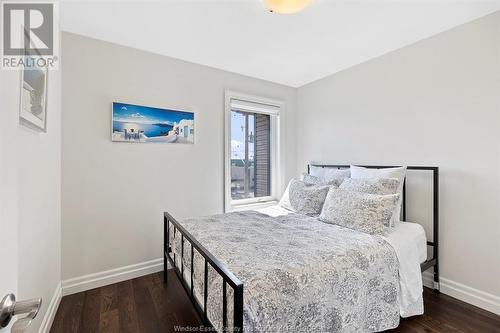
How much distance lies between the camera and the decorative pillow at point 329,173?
9.15 ft

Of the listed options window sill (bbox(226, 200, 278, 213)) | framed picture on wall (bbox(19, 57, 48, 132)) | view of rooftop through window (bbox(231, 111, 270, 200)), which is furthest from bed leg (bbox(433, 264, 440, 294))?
framed picture on wall (bbox(19, 57, 48, 132))

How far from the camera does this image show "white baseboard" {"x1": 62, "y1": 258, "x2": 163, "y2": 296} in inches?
88.9

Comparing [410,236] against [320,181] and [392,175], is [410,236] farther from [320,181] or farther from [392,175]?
[320,181]

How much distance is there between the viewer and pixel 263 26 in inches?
86.6

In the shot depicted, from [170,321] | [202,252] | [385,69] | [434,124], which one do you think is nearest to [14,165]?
[202,252]

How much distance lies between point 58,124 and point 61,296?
1524 mm

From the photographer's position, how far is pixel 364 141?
2.95 m

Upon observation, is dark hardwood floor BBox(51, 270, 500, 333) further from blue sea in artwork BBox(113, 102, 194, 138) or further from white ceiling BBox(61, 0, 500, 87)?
white ceiling BBox(61, 0, 500, 87)

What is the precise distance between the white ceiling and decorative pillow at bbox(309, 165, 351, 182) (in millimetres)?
1314

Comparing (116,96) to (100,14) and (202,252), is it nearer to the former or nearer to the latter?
(100,14)

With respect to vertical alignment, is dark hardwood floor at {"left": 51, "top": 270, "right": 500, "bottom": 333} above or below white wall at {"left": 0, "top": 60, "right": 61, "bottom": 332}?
below

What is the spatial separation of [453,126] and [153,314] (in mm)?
3050

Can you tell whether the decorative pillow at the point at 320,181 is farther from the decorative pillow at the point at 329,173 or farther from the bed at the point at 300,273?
the bed at the point at 300,273

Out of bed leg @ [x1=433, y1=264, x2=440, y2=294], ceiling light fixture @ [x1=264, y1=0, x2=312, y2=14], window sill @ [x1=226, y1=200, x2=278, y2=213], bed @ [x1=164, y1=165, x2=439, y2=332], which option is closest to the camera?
bed @ [x1=164, y1=165, x2=439, y2=332]
